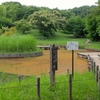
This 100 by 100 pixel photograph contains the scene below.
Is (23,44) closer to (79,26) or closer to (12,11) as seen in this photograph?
(79,26)

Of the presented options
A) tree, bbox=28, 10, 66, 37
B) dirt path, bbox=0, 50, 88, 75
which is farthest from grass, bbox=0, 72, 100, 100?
tree, bbox=28, 10, 66, 37

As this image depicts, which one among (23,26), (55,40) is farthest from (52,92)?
(23,26)

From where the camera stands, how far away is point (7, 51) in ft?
61.5

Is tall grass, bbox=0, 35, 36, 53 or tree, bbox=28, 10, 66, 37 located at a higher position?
tree, bbox=28, 10, 66, 37

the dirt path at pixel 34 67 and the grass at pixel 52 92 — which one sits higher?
the grass at pixel 52 92

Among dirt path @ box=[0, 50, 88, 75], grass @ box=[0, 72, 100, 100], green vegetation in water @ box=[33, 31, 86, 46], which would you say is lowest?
dirt path @ box=[0, 50, 88, 75]

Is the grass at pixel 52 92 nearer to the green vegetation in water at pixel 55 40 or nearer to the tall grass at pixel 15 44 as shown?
the tall grass at pixel 15 44

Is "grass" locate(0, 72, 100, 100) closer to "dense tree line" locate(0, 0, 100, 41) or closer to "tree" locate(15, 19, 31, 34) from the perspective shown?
"dense tree line" locate(0, 0, 100, 41)

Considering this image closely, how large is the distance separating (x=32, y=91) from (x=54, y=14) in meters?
32.9

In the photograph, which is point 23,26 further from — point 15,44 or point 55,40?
point 15,44

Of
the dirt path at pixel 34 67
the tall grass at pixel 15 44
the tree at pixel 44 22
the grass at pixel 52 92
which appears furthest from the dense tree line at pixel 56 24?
the grass at pixel 52 92

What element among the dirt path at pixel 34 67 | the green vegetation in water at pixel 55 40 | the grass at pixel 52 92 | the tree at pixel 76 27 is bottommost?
the dirt path at pixel 34 67

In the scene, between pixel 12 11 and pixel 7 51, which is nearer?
pixel 7 51

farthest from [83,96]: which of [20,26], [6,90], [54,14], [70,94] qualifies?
[54,14]
